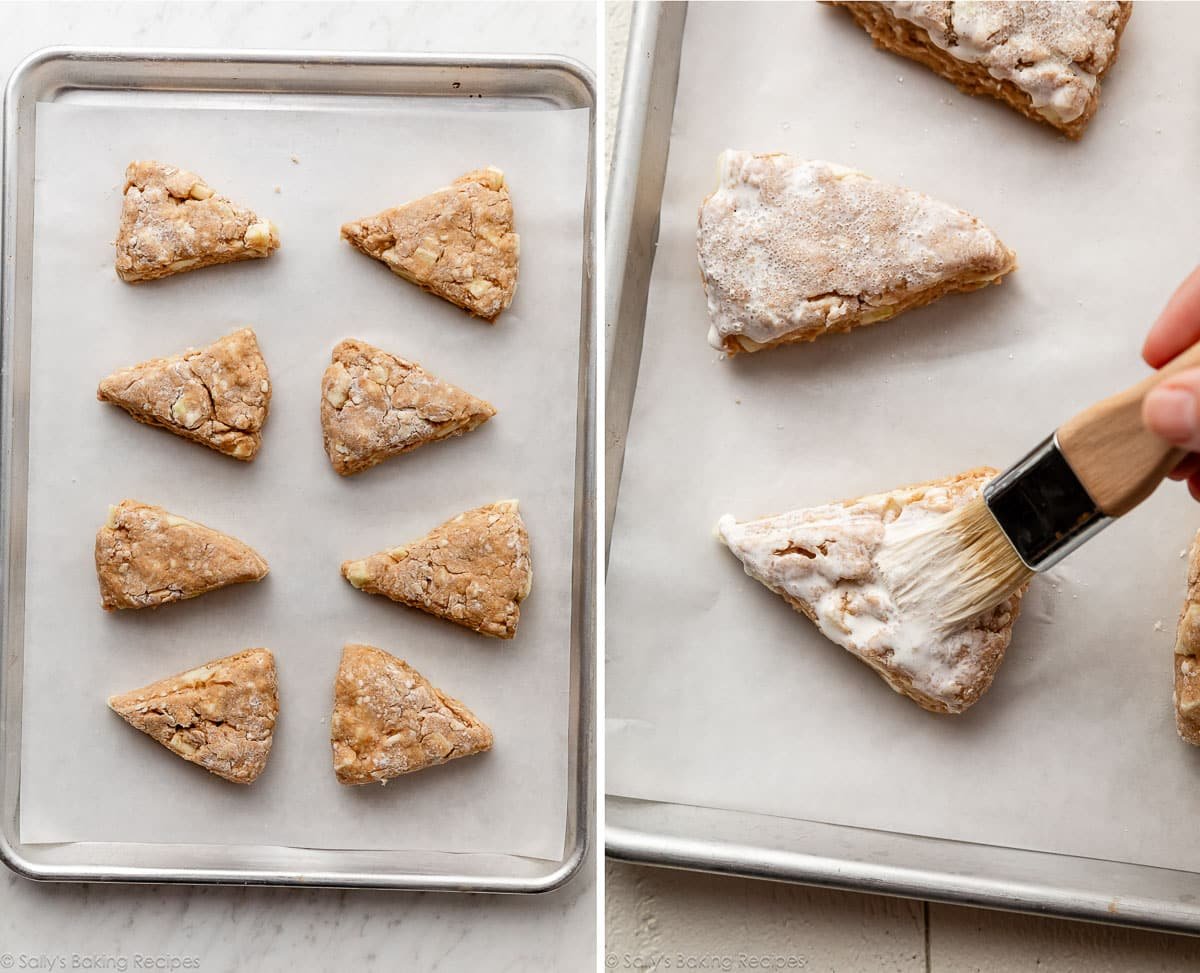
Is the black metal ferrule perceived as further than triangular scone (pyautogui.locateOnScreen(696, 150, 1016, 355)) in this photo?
No

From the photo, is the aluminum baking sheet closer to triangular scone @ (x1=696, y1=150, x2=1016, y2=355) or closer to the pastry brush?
triangular scone @ (x1=696, y1=150, x2=1016, y2=355)

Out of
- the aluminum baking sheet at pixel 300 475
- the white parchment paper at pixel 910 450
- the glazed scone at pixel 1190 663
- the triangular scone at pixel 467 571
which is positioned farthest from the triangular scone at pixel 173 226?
the glazed scone at pixel 1190 663

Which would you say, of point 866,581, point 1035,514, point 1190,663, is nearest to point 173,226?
point 866,581

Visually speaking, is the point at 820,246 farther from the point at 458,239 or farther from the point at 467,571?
the point at 467,571

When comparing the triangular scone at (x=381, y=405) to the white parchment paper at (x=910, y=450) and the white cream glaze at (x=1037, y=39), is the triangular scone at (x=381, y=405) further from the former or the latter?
the white cream glaze at (x=1037, y=39)

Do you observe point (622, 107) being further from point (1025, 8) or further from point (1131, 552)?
point (1131, 552)

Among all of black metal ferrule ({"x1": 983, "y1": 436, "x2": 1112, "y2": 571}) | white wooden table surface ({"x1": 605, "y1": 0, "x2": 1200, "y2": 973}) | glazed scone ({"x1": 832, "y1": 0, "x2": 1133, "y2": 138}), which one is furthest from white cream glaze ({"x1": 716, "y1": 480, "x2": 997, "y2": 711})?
glazed scone ({"x1": 832, "y1": 0, "x2": 1133, "y2": 138})
